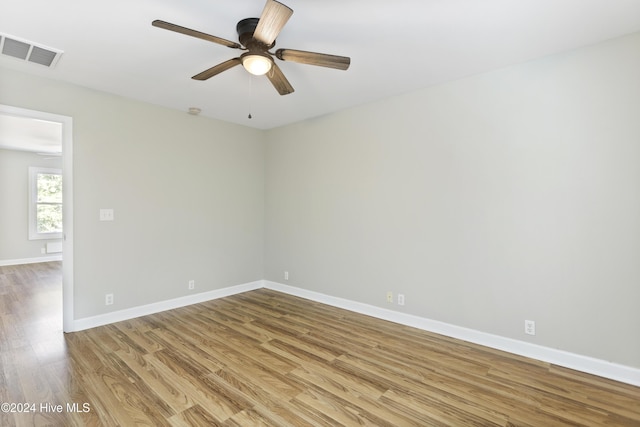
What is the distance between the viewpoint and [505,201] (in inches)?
114

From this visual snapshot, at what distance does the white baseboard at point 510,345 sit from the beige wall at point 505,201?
61mm

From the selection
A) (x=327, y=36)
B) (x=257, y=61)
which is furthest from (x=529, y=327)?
(x=257, y=61)

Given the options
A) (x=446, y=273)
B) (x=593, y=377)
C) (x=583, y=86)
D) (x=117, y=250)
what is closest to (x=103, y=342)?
(x=117, y=250)

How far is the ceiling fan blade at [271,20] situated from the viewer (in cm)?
162

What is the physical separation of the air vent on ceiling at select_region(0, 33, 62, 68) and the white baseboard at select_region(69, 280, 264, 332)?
2530 mm

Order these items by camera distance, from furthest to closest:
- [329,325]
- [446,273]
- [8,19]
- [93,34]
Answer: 1. [329,325]
2. [446,273]
3. [93,34]
4. [8,19]

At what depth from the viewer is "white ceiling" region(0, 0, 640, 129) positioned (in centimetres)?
203

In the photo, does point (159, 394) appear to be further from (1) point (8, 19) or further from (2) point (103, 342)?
(1) point (8, 19)

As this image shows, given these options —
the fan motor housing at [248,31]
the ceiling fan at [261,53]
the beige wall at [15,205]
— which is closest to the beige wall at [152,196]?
the ceiling fan at [261,53]

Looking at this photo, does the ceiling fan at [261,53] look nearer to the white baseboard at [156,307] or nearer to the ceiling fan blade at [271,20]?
the ceiling fan blade at [271,20]

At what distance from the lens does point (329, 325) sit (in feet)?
11.6

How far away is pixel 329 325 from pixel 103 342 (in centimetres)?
225

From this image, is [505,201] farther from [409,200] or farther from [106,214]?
[106,214]

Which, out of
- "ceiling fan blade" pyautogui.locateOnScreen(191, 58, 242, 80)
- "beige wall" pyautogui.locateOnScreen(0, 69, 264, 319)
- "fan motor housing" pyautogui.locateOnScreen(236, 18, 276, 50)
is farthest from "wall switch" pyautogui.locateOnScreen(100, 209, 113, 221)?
"fan motor housing" pyautogui.locateOnScreen(236, 18, 276, 50)
